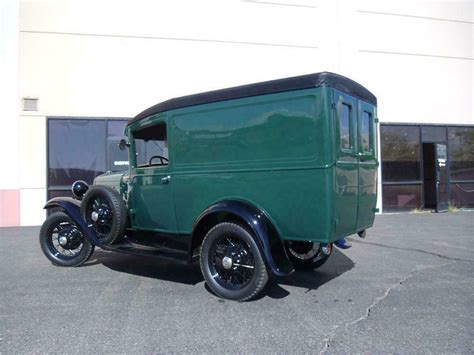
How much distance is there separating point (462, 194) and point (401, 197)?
7.52 feet

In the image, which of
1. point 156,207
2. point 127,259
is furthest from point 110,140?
point 156,207

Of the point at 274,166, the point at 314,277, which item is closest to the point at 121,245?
the point at 274,166

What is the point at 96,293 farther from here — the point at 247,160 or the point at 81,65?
the point at 81,65

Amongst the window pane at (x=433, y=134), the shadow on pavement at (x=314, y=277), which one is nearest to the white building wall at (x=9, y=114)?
the shadow on pavement at (x=314, y=277)

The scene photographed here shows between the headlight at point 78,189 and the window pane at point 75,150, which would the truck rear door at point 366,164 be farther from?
the window pane at point 75,150

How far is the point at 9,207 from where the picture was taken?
9.55 meters

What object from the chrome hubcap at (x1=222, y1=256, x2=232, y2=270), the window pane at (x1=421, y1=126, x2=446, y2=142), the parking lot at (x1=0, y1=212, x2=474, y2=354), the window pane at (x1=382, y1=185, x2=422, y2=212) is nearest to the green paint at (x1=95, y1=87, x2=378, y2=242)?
the chrome hubcap at (x1=222, y1=256, x2=232, y2=270)

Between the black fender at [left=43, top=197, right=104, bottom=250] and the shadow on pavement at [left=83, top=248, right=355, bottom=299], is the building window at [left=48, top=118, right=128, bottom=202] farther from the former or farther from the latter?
the black fender at [left=43, top=197, right=104, bottom=250]

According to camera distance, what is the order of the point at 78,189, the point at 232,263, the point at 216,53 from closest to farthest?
the point at 232,263
the point at 78,189
the point at 216,53

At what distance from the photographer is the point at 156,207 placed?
4.84 meters

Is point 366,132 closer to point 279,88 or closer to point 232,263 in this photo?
point 279,88

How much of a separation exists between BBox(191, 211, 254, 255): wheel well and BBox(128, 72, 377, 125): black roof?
127 centimetres

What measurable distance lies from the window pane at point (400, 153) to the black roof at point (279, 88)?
741cm

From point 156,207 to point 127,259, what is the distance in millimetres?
1697
